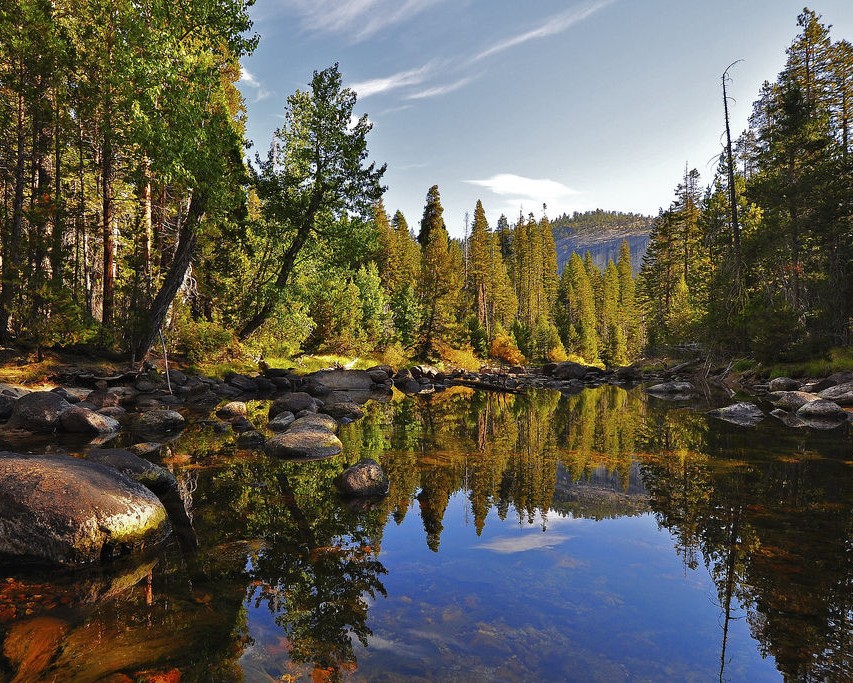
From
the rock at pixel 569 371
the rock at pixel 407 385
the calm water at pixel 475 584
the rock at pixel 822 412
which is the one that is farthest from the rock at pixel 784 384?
the rock at pixel 569 371

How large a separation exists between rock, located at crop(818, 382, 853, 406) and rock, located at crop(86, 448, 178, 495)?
70.9ft

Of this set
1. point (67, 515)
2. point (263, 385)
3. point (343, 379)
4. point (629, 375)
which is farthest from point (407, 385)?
point (67, 515)

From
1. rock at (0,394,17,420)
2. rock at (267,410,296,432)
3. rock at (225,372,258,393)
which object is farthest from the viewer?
rock at (225,372,258,393)

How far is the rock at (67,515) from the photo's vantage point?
15.1ft

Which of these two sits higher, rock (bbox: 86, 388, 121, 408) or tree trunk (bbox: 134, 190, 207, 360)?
tree trunk (bbox: 134, 190, 207, 360)

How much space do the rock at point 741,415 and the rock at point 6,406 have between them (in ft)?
67.9

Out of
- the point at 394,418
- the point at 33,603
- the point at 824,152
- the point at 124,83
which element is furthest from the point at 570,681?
the point at 824,152

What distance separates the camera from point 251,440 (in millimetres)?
10734

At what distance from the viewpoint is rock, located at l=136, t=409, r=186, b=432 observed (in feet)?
38.9

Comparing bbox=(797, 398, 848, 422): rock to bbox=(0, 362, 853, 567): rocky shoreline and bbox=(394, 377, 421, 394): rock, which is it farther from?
bbox=(394, 377, 421, 394): rock

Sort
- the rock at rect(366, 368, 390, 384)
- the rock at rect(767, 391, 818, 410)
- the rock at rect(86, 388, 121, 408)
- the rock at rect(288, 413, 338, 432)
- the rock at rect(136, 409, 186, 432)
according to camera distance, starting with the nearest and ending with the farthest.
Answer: the rock at rect(288, 413, 338, 432) < the rock at rect(136, 409, 186, 432) < the rock at rect(86, 388, 121, 408) < the rock at rect(767, 391, 818, 410) < the rock at rect(366, 368, 390, 384)

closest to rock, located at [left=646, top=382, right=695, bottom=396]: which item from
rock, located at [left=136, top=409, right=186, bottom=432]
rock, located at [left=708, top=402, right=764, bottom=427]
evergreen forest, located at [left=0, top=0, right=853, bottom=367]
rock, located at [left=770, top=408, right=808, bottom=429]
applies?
evergreen forest, located at [left=0, top=0, right=853, bottom=367]

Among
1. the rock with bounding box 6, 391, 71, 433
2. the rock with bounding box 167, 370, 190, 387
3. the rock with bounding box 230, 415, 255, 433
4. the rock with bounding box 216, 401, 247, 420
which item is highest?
the rock with bounding box 167, 370, 190, 387

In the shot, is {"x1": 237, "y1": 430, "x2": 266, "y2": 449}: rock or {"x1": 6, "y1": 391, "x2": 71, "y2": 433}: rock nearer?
{"x1": 237, "y1": 430, "x2": 266, "y2": 449}: rock
